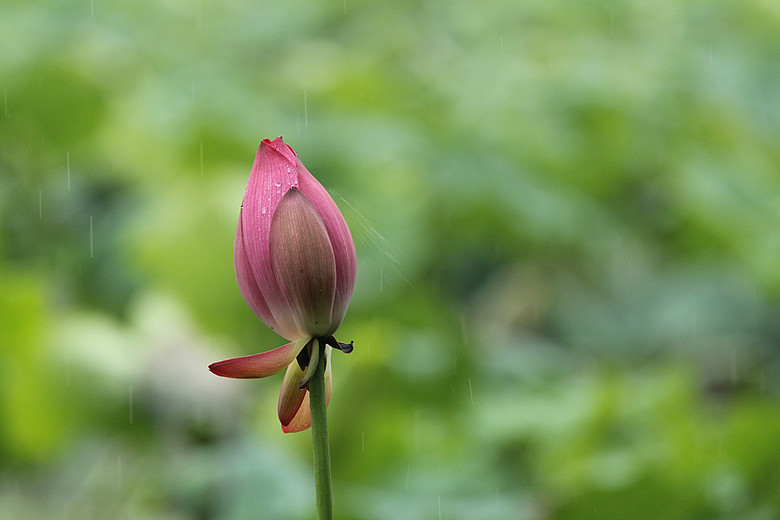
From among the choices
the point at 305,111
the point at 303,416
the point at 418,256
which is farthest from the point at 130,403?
the point at 305,111

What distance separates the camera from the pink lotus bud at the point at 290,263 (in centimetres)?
20

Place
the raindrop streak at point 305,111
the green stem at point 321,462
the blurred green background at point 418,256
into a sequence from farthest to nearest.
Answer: the raindrop streak at point 305,111 → the blurred green background at point 418,256 → the green stem at point 321,462

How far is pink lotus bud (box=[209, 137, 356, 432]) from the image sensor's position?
20 cm

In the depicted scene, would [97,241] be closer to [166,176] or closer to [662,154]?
[166,176]

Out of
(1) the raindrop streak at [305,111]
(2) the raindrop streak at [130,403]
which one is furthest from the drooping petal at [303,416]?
(1) the raindrop streak at [305,111]

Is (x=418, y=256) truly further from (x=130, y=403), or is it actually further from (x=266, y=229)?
(x=266, y=229)

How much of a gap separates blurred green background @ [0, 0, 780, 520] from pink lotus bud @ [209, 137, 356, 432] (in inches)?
0.6

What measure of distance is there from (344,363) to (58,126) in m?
0.45

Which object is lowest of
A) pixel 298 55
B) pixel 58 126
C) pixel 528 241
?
pixel 528 241

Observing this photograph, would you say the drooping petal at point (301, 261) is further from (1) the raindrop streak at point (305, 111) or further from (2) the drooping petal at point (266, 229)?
(1) the raindrop streak at point (305, 111)

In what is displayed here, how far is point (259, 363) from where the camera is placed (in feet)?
0.66

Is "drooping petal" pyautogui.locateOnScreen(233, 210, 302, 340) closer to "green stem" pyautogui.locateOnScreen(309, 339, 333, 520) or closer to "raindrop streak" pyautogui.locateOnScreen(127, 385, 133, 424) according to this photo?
"green stem" pyautogui.locateOnScreen(309, 339, 333, 520)

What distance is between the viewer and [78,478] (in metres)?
0.56

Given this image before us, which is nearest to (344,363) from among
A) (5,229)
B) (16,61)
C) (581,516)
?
(581,516)
